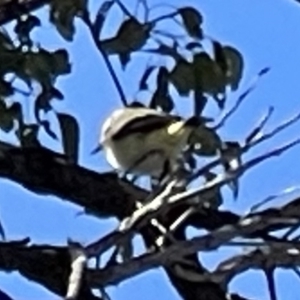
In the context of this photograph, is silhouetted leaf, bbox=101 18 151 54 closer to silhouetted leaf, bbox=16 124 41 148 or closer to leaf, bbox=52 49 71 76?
leaf, bbox=52 49 71 76

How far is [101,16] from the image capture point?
2.38 metres

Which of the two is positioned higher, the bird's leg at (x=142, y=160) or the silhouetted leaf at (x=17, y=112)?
the silhouetted leaf at (x=17, y=112)

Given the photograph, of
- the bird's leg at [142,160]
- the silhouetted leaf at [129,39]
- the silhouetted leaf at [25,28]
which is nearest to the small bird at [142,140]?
the bird's leg at [142,160]

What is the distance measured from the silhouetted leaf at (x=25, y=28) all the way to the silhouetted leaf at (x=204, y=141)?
470mm

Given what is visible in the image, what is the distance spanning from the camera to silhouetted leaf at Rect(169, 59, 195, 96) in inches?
95.6

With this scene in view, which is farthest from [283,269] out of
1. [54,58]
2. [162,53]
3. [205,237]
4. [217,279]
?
[54,58]

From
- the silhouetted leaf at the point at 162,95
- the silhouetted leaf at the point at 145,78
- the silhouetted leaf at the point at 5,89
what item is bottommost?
the silhouetted leaf at the point at 145,78

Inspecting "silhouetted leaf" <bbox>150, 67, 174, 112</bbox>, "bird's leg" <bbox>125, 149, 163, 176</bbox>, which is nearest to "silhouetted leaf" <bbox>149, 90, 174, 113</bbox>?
"silhouetted leaf" <bbox>150, 67, 174, 112</bbox>

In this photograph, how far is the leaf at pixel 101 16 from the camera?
2.30 metres

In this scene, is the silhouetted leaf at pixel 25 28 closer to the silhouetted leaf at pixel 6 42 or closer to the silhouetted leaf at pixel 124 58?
the silhouetted leaf at pixel 6 42

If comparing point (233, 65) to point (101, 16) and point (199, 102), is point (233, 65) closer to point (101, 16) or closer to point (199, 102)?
point (199, 102)

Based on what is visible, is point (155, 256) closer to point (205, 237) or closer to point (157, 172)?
point (205, 237)

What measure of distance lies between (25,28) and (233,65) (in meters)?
0.42

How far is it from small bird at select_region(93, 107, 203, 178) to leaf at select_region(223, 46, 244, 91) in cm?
12
